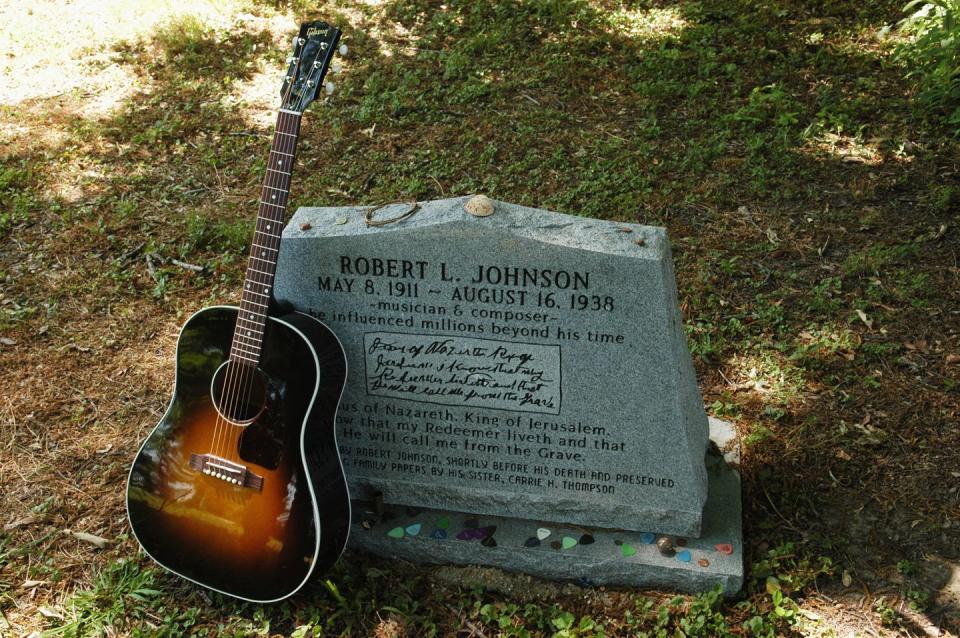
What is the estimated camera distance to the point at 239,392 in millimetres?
3070

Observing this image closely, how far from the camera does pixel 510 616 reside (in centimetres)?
319

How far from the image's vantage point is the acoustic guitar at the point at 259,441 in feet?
9.79

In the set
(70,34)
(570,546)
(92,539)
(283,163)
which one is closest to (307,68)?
(283,163)

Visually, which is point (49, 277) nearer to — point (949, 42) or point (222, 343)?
point (222, 343)

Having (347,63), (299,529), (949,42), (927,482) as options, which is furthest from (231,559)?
(949,42)

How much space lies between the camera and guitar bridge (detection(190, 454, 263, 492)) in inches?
121

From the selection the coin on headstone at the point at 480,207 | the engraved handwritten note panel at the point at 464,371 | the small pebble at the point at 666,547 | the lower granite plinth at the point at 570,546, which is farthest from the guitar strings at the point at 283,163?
the small pebble at the point at 666,547

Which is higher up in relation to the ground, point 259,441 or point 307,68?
point 307,68

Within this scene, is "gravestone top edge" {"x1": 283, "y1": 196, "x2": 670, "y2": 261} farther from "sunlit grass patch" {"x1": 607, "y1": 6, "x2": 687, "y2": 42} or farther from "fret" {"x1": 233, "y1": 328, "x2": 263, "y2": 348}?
"sunlit grass patch" {"x1": 607, "y1": 6, "x2": 687, "y2": 42}

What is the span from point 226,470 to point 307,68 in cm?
152

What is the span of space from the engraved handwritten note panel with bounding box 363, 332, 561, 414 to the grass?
739 millimetres

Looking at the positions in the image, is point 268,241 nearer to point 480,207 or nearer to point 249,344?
point 249,344

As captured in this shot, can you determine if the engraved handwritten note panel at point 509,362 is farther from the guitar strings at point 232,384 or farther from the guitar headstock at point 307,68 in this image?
the guitar headstock at point 307,68

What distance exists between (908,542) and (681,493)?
1.00 m
